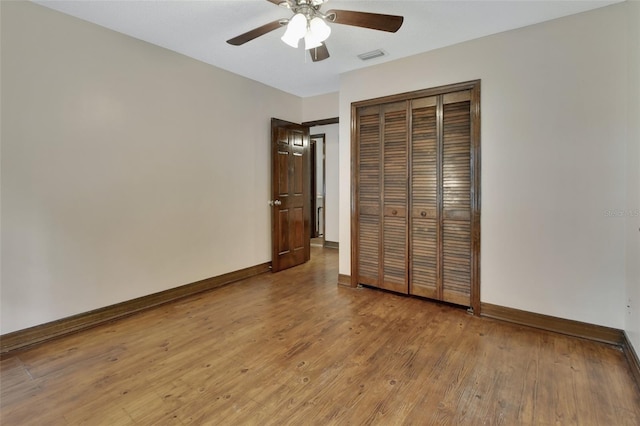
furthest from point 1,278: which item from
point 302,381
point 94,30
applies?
point 302,381

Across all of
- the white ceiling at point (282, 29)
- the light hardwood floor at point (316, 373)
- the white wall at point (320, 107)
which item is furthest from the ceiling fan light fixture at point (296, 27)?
the white wall at point (320, 107)

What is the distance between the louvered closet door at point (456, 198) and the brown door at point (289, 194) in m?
2.26

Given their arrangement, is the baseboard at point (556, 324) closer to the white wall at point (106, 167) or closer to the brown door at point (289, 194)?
the brown door at point (289, 194)

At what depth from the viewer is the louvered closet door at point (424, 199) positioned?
10.5ft

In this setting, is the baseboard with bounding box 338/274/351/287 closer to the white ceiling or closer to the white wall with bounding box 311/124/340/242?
the white wall with bounding box 311/124/340/242

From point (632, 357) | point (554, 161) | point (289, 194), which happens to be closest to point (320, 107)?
point (289, 194)

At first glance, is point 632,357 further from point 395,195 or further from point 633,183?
point 395,195

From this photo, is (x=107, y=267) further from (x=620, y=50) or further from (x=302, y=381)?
(x=620, y=50)

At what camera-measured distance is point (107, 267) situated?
2861mm

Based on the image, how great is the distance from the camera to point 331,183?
6258 mm

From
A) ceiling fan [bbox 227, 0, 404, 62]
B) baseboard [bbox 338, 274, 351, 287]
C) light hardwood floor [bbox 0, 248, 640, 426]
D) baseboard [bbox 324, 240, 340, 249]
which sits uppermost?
ceiling fan [bbox 227, 0, 404, 62]

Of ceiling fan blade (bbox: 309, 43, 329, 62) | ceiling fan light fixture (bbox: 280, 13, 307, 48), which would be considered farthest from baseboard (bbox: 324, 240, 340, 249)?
ceiling fan light fixture (bbox: 280, 13, 307, 48)

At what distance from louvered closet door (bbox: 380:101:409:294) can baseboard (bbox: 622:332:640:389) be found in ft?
5.61

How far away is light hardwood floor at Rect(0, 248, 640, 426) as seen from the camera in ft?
5.53
